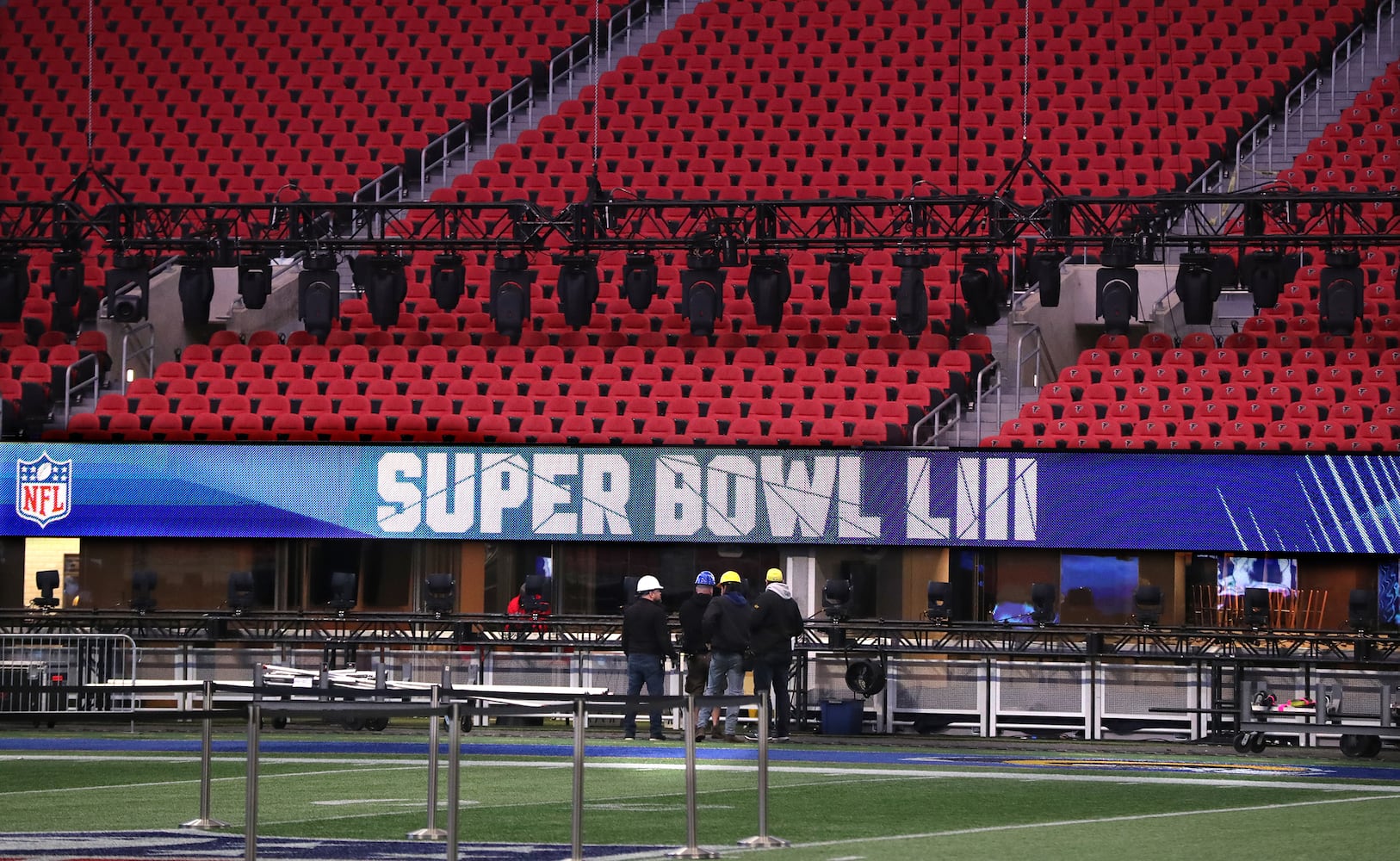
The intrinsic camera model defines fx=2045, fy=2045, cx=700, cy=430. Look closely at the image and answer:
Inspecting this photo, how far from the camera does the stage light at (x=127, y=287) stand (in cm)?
2694

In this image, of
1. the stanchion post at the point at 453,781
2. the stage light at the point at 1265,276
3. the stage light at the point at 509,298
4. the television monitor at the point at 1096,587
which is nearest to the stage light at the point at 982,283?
the stage light at the point at 1265,276

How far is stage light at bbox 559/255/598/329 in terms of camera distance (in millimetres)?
27234

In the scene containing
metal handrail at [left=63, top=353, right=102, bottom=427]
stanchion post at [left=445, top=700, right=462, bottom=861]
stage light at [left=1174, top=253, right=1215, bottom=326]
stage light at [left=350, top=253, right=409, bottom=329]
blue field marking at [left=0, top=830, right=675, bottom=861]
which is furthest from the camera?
metal handrail at [left=63, top=353, right=102, bottom=427]

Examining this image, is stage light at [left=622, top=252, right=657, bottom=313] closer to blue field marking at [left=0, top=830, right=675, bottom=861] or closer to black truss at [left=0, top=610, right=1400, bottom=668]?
black truss at [left=0, top=610, right=1400, bottom=668]

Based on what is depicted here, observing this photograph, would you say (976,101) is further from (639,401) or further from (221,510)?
(221,510)

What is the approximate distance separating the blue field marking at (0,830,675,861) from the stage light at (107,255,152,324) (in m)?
16.6

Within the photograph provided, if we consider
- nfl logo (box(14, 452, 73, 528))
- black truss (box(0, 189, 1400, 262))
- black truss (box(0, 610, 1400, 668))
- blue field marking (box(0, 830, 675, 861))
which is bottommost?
blue field marking (box(0, 830, 675, 861))

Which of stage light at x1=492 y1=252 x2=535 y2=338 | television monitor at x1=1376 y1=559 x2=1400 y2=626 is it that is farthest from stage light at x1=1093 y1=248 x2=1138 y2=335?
stage light at x1=492 y1=252 x2=535 y2=338

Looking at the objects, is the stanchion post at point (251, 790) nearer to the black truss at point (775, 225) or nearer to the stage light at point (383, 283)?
the black truss at point (775, 225)

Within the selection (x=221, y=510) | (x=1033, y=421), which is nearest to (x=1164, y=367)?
(x=1033, y=421)

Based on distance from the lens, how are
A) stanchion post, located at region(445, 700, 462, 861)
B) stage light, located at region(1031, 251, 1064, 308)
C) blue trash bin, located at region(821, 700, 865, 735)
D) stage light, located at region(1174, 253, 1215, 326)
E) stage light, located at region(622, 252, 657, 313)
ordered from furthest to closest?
stage light, located at region(622, 252, 657, 313), stage light, located at region(1031, 251, 1064, 308), stage light, located at region(1174, 253, 1215, 326), blue trash bin, located at region(821, 700, 865, 735), stanchion post, located at region(445, 700, 462, 861)

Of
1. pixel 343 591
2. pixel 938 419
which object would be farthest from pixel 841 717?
pixel 938 419

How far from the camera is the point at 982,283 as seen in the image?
2684 centimetres

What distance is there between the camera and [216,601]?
2870 cm
